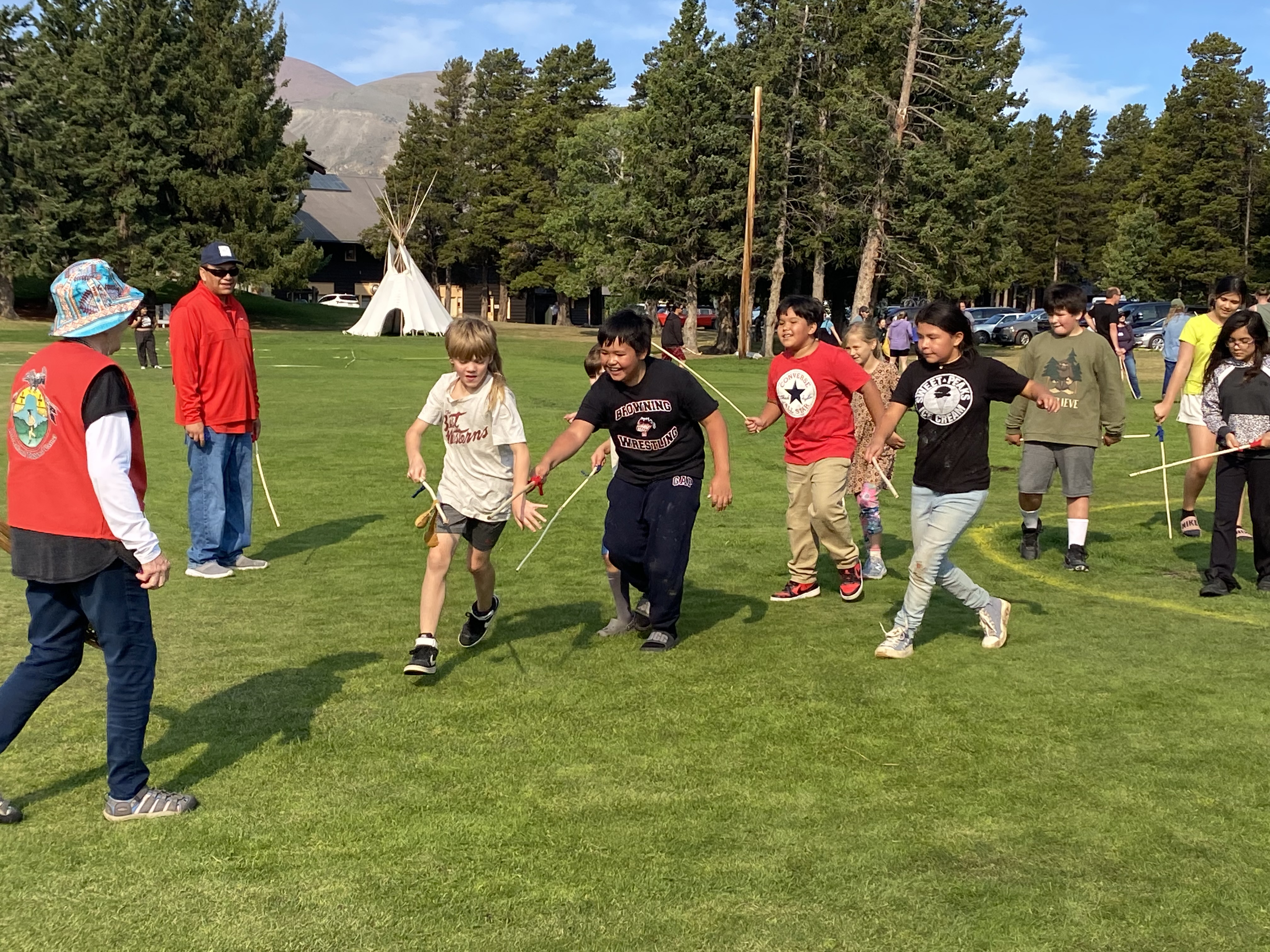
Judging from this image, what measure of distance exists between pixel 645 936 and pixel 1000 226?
43094 mm

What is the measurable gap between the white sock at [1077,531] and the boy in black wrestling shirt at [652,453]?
3662mm

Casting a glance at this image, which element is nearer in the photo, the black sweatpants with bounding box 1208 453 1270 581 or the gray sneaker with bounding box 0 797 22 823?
the gray sneaker with bounding box 0 797 22 823

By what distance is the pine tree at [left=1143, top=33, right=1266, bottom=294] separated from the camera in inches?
2773

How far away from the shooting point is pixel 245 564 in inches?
339

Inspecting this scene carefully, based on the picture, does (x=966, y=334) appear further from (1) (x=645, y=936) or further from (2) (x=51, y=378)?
(2) (x=51, y=378)

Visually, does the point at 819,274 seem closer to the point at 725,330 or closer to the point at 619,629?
the point at 725,330

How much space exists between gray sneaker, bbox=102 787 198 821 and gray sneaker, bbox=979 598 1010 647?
4.32m

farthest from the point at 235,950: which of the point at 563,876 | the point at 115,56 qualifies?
the point at 115,56

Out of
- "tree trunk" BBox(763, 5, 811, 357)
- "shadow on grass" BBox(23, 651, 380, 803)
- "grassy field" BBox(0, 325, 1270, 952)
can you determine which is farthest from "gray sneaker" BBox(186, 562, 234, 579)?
"tree trunk" BBox(763, 5, 811, 357)

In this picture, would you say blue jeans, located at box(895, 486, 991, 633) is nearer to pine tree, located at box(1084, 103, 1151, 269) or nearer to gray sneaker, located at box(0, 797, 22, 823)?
gray sneaker, located at box(0, 797, 22, 823)

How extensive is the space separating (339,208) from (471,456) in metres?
82.1

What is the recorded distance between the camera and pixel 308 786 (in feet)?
14.7

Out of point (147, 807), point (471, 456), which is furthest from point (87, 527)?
point (471, 456)

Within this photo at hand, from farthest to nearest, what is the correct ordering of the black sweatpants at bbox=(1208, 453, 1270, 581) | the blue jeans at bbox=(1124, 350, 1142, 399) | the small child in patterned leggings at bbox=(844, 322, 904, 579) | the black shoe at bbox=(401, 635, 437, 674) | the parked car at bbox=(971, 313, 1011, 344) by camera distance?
the parked car at bbox=(971, 313, 1011, 344) < the blue jeans at bbox=(1124, 350, 1142, 399) < the small child in patterned leggings at bbox=(844, 322, 904, 579) < the black sweatpants at bbox=(1208, 453, 1270, 581) < the black shoe at bbox=(401, 635, 437, 674)
